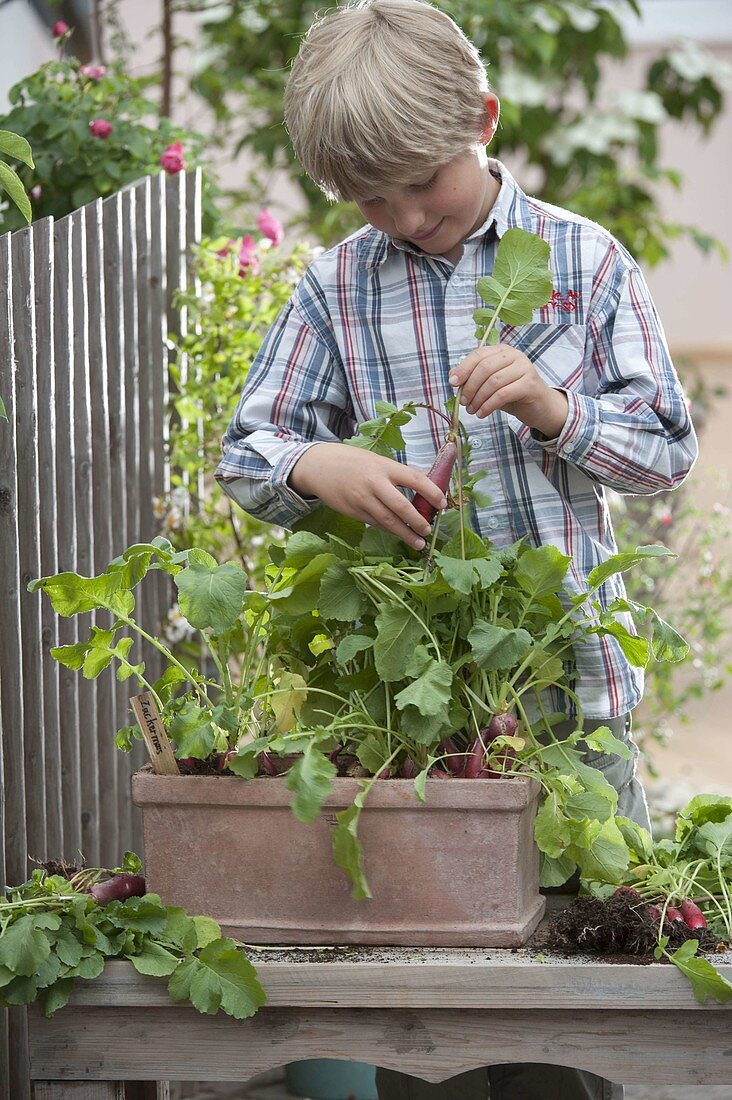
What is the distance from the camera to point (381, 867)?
117 cm

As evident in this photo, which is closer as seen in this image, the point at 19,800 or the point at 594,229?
the point at 594,229

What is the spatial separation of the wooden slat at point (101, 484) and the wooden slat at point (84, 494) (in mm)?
28

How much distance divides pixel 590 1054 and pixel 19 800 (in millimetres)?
885

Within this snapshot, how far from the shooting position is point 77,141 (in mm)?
2455

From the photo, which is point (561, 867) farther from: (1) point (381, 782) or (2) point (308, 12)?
(2) point (308, 12)

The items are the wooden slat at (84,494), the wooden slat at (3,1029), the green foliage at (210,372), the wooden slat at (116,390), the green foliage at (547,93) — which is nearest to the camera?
the wooden slat at (3,1029)

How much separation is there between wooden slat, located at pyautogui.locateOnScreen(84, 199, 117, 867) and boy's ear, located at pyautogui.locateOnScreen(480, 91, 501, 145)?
2.79 ft

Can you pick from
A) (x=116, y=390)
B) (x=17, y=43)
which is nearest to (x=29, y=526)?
(x=116, y=390)

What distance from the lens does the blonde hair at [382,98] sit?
1.23 m

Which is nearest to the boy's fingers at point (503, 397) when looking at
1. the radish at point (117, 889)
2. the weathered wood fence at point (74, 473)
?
the radish at point (117, 889)

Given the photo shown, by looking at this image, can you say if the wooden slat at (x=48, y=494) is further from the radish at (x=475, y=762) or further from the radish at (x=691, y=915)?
the radish at (x=691, y=915)

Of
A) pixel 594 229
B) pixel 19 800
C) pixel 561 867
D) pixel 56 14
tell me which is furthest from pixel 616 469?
pixel 56 14

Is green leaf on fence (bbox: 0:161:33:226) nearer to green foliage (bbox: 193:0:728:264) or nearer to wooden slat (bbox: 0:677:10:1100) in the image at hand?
wooden slat (bbox: 0:677:10:1100)

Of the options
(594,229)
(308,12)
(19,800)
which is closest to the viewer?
(594,229)
